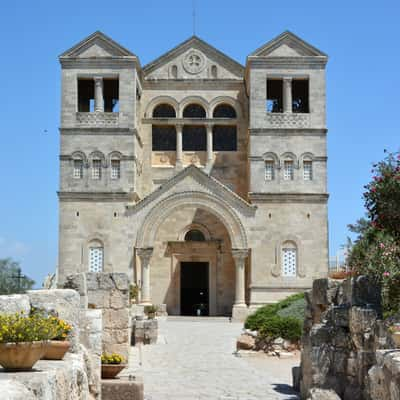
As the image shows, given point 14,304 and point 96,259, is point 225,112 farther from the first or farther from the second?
point 14,304

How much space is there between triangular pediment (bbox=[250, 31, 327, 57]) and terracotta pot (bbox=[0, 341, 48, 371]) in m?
30.2

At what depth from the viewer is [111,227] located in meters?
33.5

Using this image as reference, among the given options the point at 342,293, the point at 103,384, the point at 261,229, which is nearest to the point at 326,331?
the point at 342,293

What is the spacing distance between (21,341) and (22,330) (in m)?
0.09

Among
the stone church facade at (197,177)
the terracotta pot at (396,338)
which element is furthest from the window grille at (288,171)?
the terracotta pot at (396,338)

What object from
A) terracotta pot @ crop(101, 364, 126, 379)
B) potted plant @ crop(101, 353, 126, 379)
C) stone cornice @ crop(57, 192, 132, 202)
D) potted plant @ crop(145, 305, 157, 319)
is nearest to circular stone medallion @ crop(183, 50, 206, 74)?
stone cornice @ crop(57, 192, 132, 202)

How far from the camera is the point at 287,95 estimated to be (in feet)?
113

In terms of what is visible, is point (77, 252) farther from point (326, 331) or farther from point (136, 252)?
point (326, 331)

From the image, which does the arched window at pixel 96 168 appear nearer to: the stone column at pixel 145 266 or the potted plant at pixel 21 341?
the stone column at pixel 145 266

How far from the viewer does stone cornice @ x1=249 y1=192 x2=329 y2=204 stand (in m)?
33.7

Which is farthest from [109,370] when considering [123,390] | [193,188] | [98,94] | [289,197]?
[98,94]

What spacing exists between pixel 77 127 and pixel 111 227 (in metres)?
4.80

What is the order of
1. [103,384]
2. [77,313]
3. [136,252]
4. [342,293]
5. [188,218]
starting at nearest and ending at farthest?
[77,313]
[103,384]
[342,293]
[136,252]
[188,218]

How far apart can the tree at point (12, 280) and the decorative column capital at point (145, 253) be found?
5.27 meters
